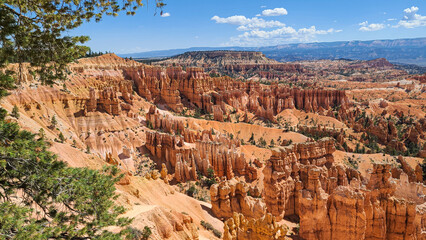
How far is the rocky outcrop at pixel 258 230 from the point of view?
15.0 metres

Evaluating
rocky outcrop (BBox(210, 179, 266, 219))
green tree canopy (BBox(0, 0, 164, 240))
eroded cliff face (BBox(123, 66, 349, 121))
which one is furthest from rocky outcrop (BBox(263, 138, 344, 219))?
eroded cliff face (BBox(123, 66, 349, 121))

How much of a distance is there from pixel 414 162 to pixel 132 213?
46620mm

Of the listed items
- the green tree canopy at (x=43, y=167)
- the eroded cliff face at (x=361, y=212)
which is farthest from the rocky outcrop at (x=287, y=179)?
the green tree canopy at (x=43, y=167)

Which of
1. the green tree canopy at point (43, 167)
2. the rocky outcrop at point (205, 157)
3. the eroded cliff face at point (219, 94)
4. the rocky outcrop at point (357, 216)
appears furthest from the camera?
the eroded cliff face at point (219, 94)

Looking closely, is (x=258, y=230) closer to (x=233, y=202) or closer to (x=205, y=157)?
(x=233, y=202)

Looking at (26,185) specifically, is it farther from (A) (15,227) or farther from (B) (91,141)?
(B) (91,141)

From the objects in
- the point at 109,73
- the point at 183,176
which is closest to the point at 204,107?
the point at 109,73

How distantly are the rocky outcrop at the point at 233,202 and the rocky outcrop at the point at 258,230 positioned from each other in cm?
773

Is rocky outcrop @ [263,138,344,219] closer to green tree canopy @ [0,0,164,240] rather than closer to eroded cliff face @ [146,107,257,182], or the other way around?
eroded cliff face @ [146,107,257,182]

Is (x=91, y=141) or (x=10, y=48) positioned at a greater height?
(x=10, y=48)

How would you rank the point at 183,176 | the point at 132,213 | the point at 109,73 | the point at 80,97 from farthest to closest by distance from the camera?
1. the point at 109,73
2. the point at 80,97
3. the point at 183,176
4. the point at 132,213

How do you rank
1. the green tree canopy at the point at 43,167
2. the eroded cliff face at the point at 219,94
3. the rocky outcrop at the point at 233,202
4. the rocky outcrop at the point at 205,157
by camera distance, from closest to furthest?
the green tree canopy at the point at 43,167
the rocky outcrop at the point at 233,202
the rocky outcrop at the point at 205,157
the eroded cliff face at the point at 219,94

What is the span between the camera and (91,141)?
43469mm

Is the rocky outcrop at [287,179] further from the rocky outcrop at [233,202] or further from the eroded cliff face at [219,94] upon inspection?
the eroded cliff face at [219,94]
